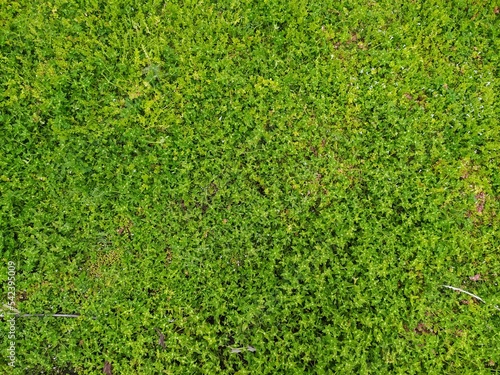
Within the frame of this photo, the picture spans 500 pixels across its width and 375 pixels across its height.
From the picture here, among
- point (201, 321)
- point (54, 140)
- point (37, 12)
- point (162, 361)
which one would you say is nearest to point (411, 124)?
point (201, 321)

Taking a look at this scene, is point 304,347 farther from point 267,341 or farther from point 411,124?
point 411,124

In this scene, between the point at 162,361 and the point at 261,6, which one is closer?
the point at 162,361

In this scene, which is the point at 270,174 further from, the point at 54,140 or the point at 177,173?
the point at 54,140

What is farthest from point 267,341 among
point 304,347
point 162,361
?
point 162,361

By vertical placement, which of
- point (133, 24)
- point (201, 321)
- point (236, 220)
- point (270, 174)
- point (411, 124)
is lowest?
point (201, 321)

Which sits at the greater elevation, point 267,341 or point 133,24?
point 133,24

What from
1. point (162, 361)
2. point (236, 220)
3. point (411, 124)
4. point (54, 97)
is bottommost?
point (162, 361)
